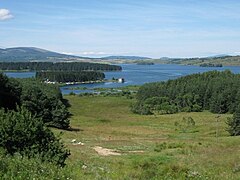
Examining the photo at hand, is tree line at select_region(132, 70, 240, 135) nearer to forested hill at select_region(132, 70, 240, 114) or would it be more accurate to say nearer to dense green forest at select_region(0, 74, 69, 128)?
forested hill at select_region(132, 70, 240, 114)

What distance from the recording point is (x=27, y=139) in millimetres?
15453

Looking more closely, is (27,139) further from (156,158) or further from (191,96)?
(191,96)

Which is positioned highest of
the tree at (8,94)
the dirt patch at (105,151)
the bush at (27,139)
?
the bush at (27,139)

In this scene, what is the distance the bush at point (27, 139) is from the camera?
15102 millimetres

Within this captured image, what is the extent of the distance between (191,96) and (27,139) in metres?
105

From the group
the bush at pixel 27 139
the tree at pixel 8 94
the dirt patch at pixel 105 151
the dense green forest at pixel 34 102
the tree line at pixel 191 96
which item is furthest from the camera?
the tree line at pixel 191 96

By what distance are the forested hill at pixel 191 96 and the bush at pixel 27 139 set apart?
91.6 m

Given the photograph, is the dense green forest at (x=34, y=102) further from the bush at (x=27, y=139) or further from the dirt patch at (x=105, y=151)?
the bush at (x=27, y=139)

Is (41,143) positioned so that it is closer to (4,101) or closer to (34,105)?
(34,105)

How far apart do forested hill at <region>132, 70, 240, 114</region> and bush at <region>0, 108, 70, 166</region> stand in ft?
300

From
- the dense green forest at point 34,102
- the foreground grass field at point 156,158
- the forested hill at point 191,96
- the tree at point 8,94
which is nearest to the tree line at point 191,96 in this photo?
the forested hill at point 191,96

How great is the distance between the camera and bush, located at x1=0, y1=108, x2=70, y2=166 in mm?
15102

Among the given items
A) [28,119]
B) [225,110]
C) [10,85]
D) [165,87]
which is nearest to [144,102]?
[165,87]

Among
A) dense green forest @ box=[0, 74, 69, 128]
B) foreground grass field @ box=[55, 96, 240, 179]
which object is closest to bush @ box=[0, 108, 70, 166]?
foreground grass field @ box=[55, 96, 240, 179]
